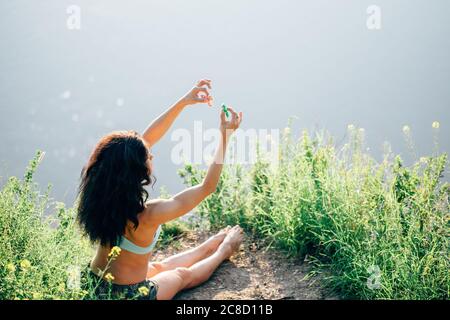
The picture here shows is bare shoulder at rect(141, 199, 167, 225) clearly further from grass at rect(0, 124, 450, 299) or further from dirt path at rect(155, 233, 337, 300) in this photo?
dirt path at rect(155, 233, 337, 300)

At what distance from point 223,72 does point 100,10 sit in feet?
10.9

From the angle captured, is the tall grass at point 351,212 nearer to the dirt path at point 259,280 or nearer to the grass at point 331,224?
the grass at point 331,224

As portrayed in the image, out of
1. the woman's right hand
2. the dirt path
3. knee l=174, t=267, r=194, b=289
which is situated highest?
the woman's right hand

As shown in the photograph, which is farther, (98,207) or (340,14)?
(340,14)

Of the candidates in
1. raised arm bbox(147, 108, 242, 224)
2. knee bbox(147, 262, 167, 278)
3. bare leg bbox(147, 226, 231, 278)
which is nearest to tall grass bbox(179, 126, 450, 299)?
bare leg bbox(147, 226, 231, 278)

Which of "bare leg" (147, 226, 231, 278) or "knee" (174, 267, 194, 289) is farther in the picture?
"bare leg" (147, 226, 231, 278)

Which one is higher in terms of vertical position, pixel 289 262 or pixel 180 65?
pixel 180 65

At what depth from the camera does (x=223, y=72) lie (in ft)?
27.5

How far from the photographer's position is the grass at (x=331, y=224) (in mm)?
2852

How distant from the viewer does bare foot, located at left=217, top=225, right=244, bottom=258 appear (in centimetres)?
372

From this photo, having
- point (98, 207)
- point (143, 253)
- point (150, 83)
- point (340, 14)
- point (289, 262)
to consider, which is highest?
point (340, 14)

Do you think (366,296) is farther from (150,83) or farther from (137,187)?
(150,83)
